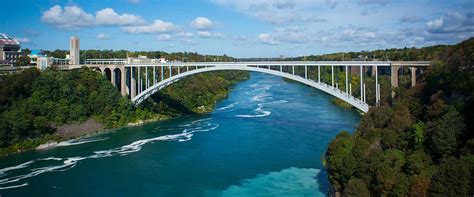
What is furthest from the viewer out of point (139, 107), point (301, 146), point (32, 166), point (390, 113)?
point (139, 107)

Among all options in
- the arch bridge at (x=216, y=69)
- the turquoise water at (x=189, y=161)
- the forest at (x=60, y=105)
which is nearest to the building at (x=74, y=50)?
the arch bridge at (x=216, y=69)

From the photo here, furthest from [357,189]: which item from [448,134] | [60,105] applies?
[60,105]

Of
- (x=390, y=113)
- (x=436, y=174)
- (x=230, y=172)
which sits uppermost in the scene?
(x=390, y=113)

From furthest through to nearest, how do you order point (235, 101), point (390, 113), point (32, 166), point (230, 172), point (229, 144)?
point (235, 101) → point (229, 144) → point (32, 166) → point (230, 172) → point (390, 113)

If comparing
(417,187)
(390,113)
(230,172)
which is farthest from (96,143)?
(417,187)

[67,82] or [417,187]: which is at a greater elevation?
[67,82]

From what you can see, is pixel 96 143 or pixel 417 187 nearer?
pixel 417 187

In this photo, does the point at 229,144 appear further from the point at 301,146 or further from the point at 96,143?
the point at 96,143
